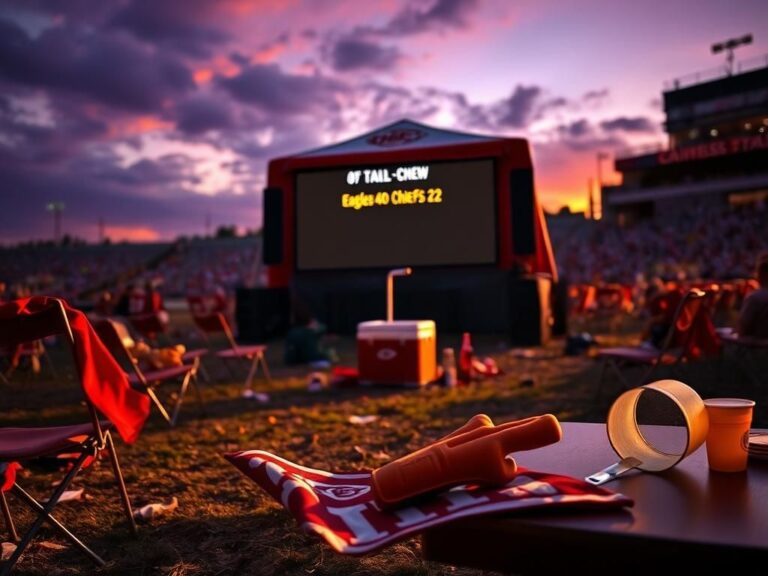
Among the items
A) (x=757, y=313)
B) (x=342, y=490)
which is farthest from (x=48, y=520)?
(x=757, y=313)

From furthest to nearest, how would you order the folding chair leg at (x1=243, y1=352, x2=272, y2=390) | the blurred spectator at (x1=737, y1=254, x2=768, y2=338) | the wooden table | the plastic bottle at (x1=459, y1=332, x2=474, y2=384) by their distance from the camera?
the plastic bottle at (x1=459, y1=332, x2=474, y2=384) < the folding chair leg at (x1=243, y1=352, x2=272, y2=390) < the blurred spectator at (x1=737, y1=254, x2=768, y2=338) < the wooden table

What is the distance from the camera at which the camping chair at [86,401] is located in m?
2.12

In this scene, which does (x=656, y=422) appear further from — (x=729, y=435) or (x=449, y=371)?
(x=449, y=371)

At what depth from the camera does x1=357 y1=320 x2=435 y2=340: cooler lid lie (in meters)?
6.69

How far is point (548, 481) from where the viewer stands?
1.28 m

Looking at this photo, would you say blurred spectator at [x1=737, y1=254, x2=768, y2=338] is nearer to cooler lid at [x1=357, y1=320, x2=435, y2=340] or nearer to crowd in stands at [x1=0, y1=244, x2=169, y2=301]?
cooler lid at [x1=357, y1=320, x2=435, y2=340]

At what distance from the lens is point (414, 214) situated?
1066 cm

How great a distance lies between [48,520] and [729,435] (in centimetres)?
218

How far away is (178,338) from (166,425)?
8.14 m

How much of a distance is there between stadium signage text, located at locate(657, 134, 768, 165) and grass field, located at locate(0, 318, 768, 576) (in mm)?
33717

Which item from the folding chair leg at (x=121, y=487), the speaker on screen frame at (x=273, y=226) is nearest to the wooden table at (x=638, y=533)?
the folding chair leg at (x=121, y=487)

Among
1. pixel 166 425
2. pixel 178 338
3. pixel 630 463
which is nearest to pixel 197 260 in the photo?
pixel 178 338

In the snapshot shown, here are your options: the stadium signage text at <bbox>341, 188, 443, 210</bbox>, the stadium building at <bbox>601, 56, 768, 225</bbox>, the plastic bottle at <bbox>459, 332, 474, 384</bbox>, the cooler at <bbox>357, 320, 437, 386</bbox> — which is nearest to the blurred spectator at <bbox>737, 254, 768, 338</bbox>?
the plastic bottle at <bbox>459, 332, 474, 384</bbox>

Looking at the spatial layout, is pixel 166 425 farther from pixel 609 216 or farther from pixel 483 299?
pixel 609 216
